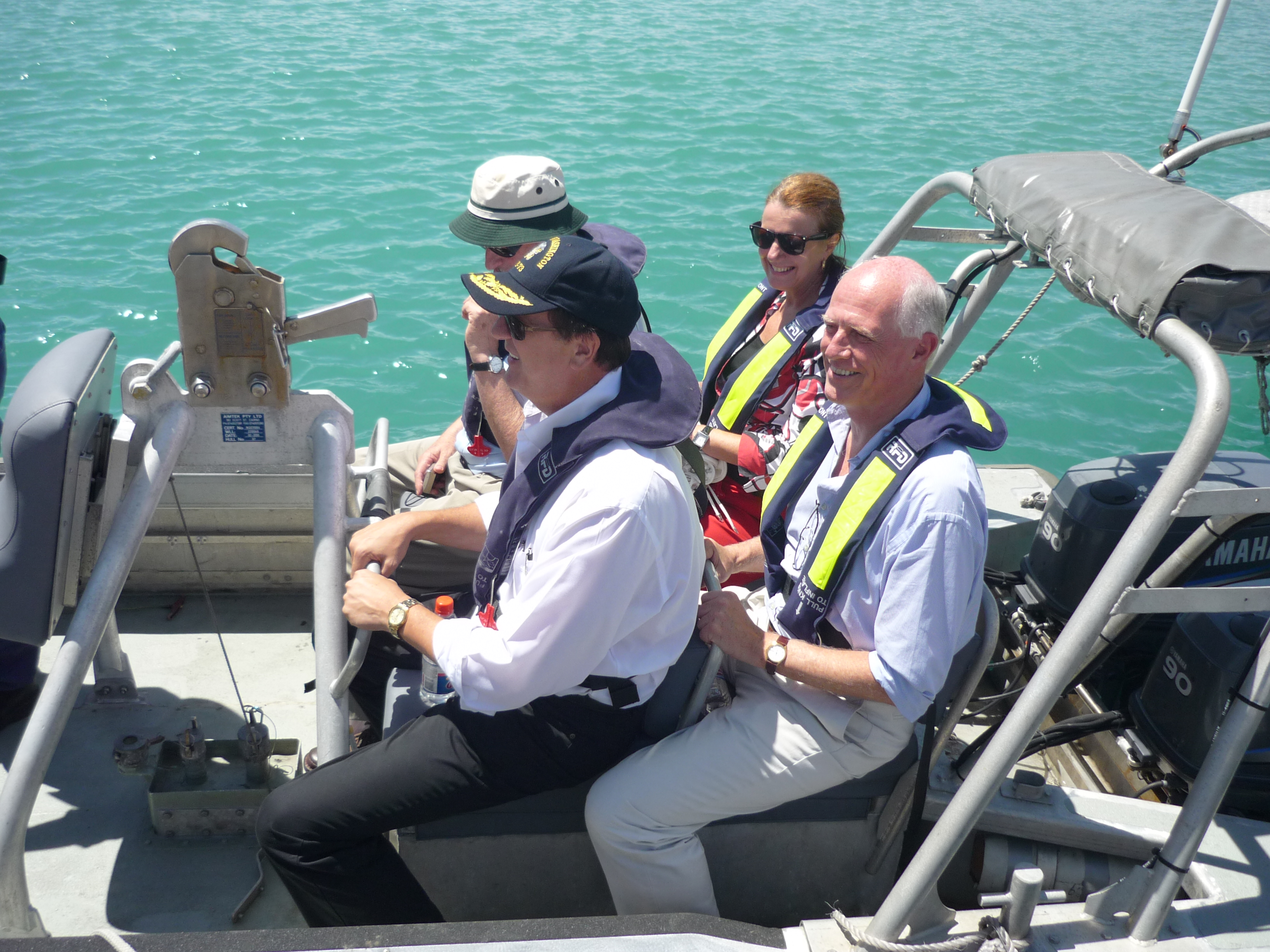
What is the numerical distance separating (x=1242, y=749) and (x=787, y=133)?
13.2m

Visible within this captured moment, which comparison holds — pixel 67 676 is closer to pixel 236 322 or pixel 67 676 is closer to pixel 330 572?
pixel 330 572

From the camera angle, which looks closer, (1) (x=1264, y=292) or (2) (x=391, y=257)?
(1) (x=1264, y=292)

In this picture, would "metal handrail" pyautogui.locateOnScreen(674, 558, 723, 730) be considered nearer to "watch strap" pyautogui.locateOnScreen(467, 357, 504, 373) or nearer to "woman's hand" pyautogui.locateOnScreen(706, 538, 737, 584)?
"woman's hand" pyautogui.locateOnScreen(706, 538, 737, 584)

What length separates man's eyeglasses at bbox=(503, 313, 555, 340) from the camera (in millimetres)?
2055

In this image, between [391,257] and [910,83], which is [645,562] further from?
[910,83]

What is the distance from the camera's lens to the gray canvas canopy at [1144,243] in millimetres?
2025

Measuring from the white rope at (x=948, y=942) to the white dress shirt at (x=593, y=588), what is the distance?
0.63 metres

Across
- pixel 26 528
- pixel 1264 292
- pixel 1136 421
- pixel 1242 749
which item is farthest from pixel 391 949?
pixel 1136 421

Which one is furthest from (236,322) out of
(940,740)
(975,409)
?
(940,740)

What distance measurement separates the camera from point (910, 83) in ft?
54.6

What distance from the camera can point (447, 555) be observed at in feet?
10.0

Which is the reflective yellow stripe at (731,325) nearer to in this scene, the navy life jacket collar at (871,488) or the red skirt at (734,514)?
the red skirt at (734,514)

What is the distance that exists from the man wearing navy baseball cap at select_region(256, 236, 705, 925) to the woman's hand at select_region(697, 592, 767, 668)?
0.47 feet

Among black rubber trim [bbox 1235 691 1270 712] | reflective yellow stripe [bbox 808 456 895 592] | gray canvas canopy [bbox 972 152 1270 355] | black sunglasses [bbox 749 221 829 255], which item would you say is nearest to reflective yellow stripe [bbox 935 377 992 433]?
reflective yellow stripe [bbox 808 456 895 592]
